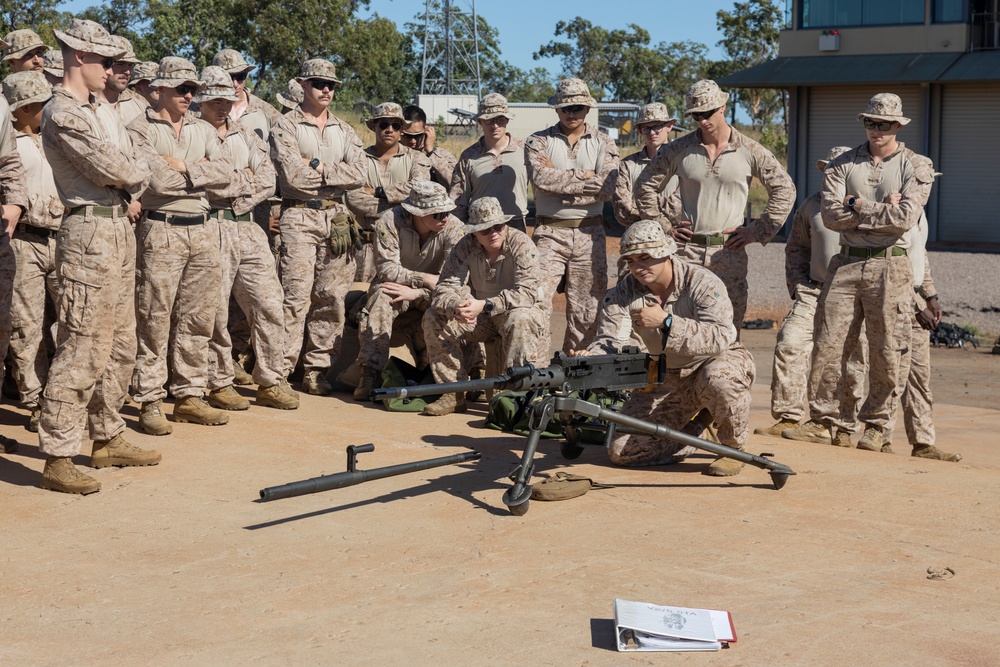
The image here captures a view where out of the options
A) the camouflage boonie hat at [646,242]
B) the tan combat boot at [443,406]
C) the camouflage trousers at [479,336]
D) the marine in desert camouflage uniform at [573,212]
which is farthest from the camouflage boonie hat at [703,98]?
the tan combat boot at [443,406]

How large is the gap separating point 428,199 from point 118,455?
3117 mm

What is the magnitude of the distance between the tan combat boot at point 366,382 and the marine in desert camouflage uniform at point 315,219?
1.15ft

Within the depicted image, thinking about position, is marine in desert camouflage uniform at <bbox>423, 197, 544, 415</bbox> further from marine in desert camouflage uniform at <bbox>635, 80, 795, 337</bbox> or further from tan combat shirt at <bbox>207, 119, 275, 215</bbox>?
tan combat shirt at <bbox>207, 119, 275, 215</bbox>

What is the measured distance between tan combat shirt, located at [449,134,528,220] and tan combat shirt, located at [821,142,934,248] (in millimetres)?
2747

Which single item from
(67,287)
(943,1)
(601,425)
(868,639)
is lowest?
(868,639)

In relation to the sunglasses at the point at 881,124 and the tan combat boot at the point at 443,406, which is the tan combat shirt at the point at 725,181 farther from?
the tan combat boot at the point at 443,406

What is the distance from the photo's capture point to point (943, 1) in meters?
27.0

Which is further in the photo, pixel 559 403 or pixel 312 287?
pixel 312 287

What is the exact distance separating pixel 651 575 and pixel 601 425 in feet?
4.48

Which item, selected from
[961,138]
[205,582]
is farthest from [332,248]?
[961,138]

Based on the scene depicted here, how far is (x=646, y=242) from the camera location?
6598 millimetres

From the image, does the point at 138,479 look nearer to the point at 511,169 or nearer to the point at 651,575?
the point at 651,575

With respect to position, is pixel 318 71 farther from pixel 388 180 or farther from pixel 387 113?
pixel 388 180

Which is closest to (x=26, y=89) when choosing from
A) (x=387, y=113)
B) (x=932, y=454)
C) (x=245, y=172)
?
(x=245, y=172)
